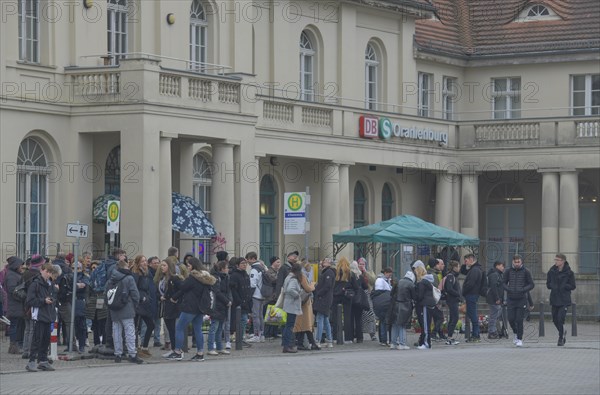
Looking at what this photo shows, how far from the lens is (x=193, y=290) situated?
29.7 meters

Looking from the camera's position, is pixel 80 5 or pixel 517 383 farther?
pixel 80 5

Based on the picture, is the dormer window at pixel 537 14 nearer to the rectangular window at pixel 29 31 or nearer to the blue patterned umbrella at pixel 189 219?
the blue patterned umbrella at pixel 189 219

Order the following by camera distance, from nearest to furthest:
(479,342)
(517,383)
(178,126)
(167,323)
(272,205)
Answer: (517,383) < (167,323) < (479,342) < (178,126) < (272,205)

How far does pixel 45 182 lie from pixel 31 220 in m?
0.95

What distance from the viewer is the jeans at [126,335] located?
28.9 m

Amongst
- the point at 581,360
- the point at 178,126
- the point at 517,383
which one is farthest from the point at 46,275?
the point at 178,126

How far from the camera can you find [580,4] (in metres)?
56.7

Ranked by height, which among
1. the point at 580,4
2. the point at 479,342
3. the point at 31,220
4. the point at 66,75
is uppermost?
the point at 580,4

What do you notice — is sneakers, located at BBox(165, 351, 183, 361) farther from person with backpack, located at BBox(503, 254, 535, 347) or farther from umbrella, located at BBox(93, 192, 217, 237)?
umbrella, located at BBox(93, 192, 217, 237)

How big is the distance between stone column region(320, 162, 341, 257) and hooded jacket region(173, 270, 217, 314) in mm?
19116

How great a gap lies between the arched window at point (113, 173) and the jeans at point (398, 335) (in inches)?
350

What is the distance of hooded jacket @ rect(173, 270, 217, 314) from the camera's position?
2961cm

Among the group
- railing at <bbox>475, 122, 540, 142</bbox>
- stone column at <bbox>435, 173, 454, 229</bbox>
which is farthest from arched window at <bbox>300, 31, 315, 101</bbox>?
railing at <bbox>475, 122, 540, 142</bbox>

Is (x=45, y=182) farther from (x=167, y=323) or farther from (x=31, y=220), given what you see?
(x=167, y=323)
